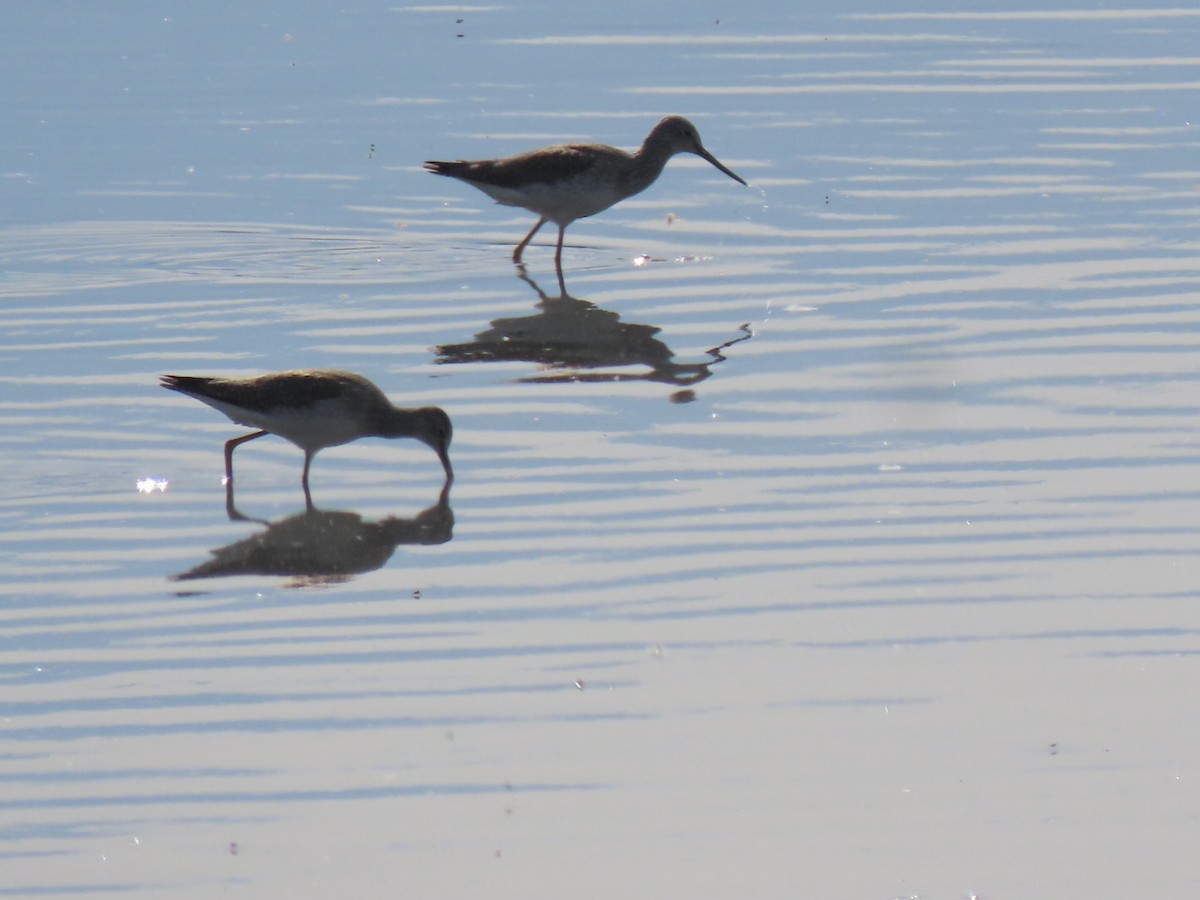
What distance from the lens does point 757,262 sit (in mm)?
13477

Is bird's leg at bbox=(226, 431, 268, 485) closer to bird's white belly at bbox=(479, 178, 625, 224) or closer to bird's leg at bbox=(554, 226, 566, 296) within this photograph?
bird's leg at bbox=(554, 226, 566, 296)

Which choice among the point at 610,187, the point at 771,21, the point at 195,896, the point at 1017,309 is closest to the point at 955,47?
the point at 771,21

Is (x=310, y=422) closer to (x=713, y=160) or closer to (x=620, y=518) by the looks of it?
(x=620, y=518)

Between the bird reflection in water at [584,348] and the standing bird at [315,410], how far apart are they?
5.39 feet

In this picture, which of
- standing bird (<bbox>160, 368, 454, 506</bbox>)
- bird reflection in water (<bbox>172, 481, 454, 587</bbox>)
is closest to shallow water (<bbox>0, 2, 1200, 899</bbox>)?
bird reflection in water (<bbox>172, 481, 454, 587</bbox>)

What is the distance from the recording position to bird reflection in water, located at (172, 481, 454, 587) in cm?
825

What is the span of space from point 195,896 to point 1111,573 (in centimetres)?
369

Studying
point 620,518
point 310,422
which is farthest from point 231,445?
point 620,518

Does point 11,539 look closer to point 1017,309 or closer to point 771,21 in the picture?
point 1017,309

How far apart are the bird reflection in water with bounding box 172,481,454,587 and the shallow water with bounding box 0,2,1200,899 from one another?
1.3 inches

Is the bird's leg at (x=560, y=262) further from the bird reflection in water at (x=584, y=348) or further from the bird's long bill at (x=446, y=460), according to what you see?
the bird's long bill at (x=446, y=460)

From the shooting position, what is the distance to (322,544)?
28.2 feet

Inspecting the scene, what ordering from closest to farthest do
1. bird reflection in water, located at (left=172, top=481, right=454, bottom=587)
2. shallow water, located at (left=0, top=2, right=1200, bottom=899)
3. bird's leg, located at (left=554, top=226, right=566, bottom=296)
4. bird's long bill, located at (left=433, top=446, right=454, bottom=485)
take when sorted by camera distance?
shallow water, located at (left=0, top=2, right=1200, bottom=899)
bird reflection in water, located at (left=172, top=481, right=454, bottom=587)
bird's long bill, located at (left=433, top=446, right=454, bottom=485)
bird's leg, located at (left=554, top=226, right=566, bottom=296)

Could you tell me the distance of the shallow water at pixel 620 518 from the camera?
5961mm
